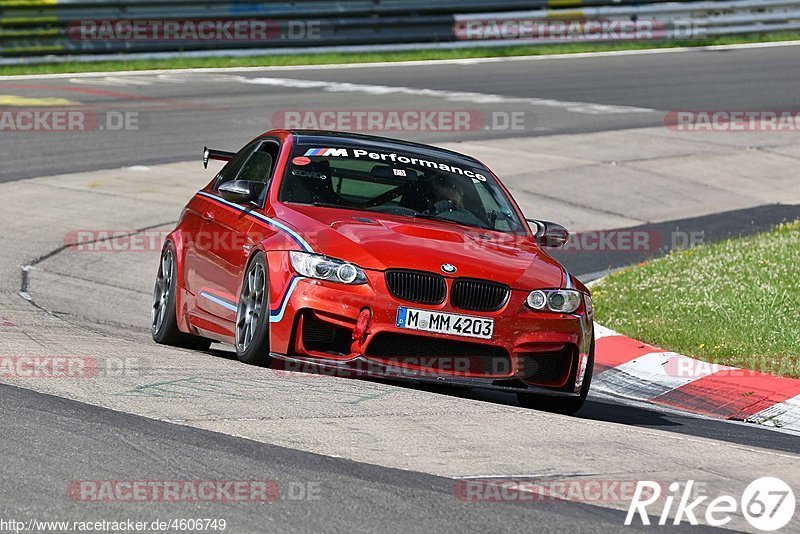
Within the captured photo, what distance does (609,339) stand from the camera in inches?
455

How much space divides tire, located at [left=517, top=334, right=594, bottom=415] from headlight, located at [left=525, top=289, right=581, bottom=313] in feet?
1.07

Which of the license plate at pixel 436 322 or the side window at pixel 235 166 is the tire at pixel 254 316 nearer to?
the license plate at pixel 436 322

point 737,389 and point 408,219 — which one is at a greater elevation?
point 408,219

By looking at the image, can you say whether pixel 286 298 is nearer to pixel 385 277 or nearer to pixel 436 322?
pixel 385 277

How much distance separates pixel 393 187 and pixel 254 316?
144cm

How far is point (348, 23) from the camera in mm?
29875

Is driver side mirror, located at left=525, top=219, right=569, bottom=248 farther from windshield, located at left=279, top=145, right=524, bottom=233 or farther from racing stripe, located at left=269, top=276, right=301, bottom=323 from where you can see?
racing stripe, located at left=269, top=276, right=301, bottom=323

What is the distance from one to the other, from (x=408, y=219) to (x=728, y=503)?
143 inches

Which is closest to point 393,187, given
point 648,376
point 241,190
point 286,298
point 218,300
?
point 241,190

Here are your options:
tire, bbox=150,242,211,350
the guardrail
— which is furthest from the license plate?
the guardrail

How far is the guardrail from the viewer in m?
26.4

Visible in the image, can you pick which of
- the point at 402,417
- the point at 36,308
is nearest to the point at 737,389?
the point at 402,417

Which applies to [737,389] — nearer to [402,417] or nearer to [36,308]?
[402,417]

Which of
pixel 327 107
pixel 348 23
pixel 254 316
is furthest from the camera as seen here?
pixel 348 23
